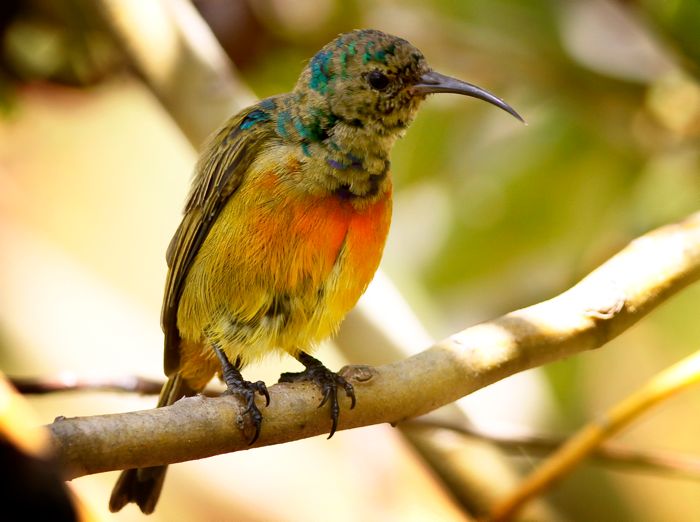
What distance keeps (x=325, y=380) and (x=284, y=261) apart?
0.49 meters

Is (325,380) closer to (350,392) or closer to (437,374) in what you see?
(350,392)

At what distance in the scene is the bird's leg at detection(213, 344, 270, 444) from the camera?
8.40 ft

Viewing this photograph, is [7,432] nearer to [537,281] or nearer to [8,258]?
[537,281]

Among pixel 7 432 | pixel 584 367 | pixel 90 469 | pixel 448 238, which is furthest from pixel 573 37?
pixel 7 432

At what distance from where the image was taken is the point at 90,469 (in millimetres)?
2094

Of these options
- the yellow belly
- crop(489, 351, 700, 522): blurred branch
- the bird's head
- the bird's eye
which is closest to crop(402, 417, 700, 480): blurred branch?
crop(489, 351, 700, 522): blurred branch

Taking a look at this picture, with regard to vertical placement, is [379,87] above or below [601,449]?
above

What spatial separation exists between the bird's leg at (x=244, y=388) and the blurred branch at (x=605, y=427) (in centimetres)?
101

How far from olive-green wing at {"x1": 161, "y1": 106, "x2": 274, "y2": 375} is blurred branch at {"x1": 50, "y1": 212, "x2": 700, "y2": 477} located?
1132mm

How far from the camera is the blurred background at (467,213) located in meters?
5.11

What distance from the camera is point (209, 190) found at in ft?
12.6

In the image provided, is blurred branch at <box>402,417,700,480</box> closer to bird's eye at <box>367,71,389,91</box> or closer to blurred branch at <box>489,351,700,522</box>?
blurred branch at <box>489,351,700,522</box>

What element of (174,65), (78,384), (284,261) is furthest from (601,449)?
(174,65)

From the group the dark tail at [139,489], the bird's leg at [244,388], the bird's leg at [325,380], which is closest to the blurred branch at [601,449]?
the bird's leg at [325,380]
